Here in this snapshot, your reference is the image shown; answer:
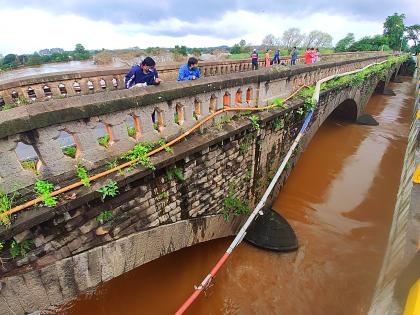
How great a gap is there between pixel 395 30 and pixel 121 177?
209 ft

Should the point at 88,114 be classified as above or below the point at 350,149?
above

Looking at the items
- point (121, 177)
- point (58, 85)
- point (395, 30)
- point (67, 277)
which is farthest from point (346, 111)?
point (395, 30)

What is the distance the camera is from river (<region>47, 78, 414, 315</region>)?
483 cm

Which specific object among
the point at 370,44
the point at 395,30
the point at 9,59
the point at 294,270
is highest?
the point at 395,30

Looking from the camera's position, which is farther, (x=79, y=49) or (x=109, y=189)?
(x=79, y=49)

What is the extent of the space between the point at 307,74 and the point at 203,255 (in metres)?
5.30

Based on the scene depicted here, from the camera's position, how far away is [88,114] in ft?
7.97

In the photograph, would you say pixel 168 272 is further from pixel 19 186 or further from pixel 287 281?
pixel 19 186

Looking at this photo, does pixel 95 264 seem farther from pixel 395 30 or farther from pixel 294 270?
pixel 395 30

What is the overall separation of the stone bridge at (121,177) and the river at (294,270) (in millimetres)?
1192

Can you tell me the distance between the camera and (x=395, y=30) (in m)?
48.1

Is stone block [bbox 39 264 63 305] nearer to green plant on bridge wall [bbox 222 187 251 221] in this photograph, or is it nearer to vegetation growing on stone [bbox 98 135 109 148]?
vegetation growing on stone [bbox 98 135 109 148]

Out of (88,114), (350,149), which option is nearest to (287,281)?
(88,114)

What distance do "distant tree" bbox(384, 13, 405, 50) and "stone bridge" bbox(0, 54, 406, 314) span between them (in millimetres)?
57850
